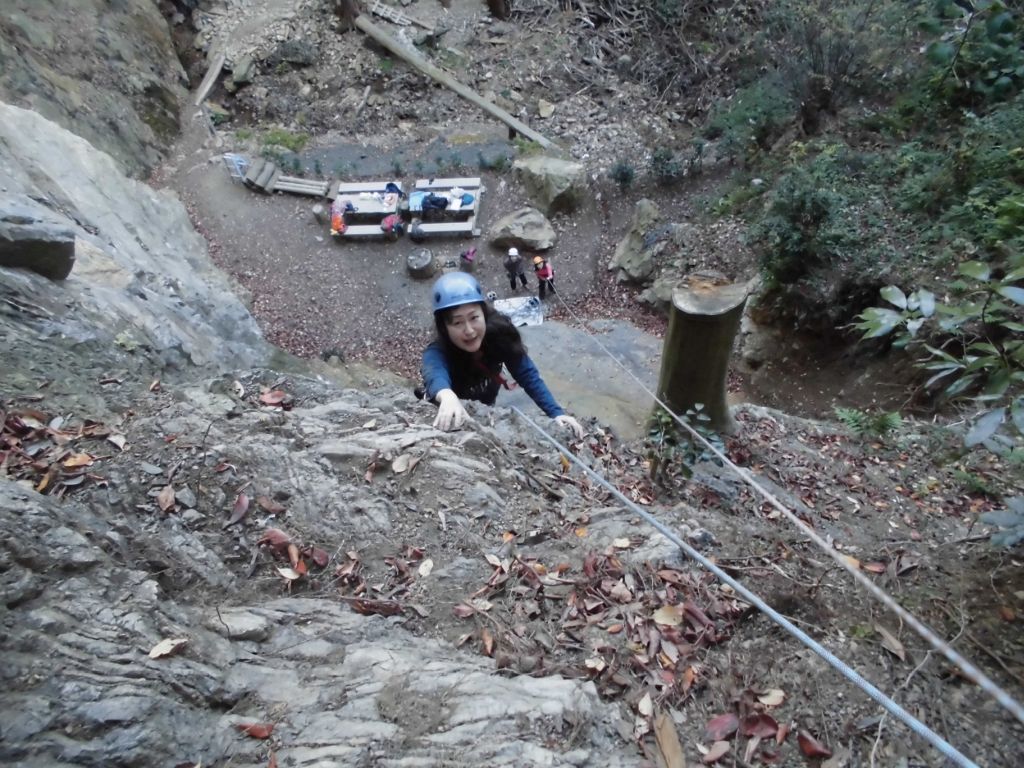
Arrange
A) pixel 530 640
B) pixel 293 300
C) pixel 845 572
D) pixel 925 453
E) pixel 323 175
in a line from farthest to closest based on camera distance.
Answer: pixel 323 175
pixel 293 300
pixel 925 453
pixel 845 572
pixel 530 640

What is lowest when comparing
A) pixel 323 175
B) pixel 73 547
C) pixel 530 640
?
pixel 530 640

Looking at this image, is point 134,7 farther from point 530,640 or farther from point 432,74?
point 530,640

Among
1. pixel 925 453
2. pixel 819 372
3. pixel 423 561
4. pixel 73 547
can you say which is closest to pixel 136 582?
pixel 73 547

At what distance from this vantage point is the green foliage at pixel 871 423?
16.3ft

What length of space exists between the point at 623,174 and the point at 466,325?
955cm

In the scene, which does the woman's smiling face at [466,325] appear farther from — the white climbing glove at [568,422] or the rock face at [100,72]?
the rock face at [100,72]

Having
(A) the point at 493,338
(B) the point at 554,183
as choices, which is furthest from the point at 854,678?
(B) the point at 554,183

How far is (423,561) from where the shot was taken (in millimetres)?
2633

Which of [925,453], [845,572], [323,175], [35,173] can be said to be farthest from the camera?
[323,175]

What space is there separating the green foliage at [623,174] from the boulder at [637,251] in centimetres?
67

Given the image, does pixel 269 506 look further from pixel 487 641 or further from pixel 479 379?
pixel 479 379

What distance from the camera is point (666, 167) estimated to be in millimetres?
11602

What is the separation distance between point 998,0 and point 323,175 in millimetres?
11832

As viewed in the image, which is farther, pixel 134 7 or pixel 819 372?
pixel 134 7
